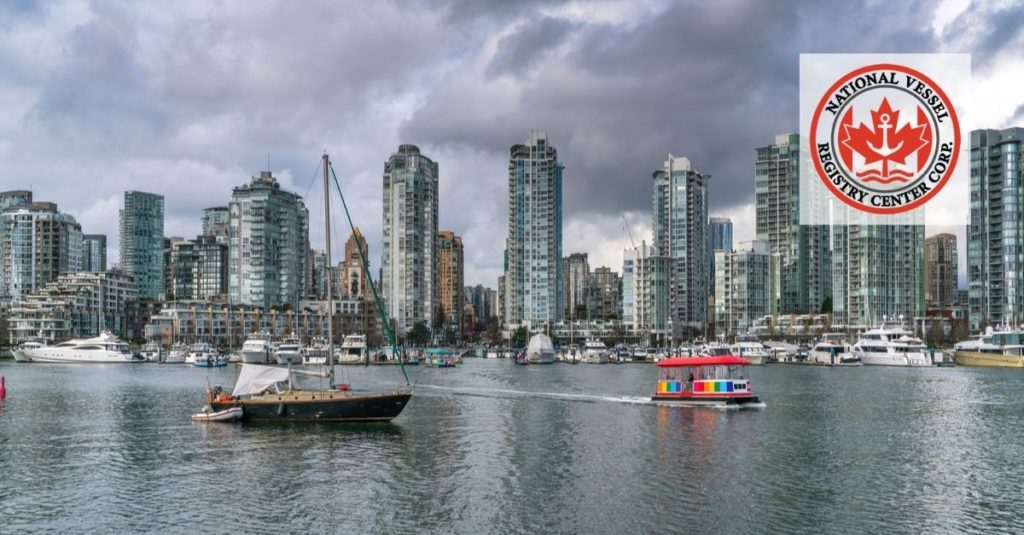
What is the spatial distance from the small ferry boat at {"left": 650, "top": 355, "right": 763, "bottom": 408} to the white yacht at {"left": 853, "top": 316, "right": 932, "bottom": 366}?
98.2m

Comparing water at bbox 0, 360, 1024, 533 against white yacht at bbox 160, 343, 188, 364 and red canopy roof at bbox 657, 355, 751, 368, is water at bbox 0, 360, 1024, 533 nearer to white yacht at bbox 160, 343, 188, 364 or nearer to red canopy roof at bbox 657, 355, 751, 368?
red canopy roof at bbox 657, 355, 751, 368

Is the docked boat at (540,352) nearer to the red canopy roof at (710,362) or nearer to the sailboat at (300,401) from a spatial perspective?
the red canopy roof at (710,362)

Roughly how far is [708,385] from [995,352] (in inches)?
4420

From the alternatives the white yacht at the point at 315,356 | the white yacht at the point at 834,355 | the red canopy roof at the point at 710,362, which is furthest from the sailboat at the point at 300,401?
the white yacht at the point at 834,355

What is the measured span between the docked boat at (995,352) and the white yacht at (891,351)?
757 cm

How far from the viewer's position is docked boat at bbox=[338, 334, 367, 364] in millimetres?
179125

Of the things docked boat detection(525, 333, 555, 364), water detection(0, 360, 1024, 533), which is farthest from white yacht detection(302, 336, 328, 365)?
water detection(0, 360, 1024, 533)

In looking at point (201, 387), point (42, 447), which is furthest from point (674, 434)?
point (201, 387)

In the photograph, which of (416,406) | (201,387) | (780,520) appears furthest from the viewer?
(201,387)

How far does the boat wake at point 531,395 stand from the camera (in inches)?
3044

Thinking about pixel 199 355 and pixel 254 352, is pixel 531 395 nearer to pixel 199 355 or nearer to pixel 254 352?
pixel 254 352

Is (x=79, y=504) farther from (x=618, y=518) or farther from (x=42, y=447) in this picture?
(x=618, y=518)

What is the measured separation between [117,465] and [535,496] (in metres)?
22.7

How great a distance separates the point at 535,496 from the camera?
36750mm
